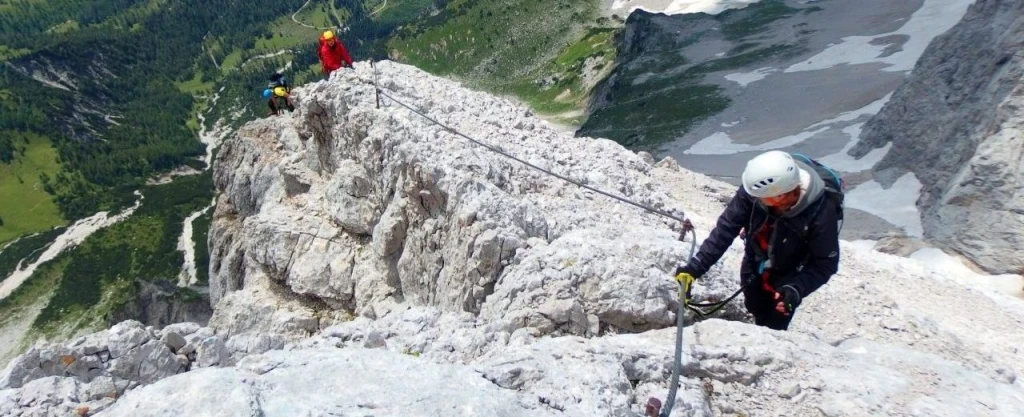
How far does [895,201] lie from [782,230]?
24204 millimetres

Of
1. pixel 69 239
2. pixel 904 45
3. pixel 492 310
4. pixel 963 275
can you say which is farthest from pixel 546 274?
pixel 69 239

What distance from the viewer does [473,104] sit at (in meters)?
18.3

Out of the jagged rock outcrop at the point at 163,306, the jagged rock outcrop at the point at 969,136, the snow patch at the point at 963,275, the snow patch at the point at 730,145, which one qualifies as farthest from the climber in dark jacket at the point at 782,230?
the jagged rock outcrop at the point at 163,306

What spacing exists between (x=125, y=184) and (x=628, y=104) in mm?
169530

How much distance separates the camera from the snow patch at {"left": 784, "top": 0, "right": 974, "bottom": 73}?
196ft

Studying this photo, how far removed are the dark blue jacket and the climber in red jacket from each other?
16478mm

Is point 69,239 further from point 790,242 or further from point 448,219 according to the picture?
point 790,242

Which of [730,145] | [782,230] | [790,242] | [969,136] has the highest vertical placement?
[782,230]

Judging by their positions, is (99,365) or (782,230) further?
(99,365)

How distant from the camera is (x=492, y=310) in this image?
419 inches

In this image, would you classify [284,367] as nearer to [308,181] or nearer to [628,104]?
[308,181]

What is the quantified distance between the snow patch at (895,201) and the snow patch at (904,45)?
33.4 m

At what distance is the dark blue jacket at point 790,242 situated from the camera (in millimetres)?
7121

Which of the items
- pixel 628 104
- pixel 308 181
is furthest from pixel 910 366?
pixel 628 104
